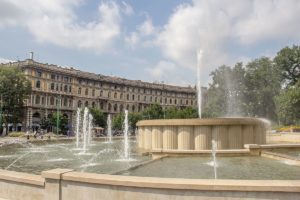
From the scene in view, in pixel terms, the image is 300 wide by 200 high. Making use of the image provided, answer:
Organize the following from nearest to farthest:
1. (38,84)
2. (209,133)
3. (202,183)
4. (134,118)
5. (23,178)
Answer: (202,183), (23,178), (209,133), (38,84), (134,118)

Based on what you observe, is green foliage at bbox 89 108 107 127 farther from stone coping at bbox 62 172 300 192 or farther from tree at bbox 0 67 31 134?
stone coping at bbox 62 172 300 192

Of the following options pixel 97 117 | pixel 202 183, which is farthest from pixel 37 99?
pixel 202 183

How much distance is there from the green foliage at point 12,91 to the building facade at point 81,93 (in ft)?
39.0

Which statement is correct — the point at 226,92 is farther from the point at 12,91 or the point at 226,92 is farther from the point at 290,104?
the point at 12,91

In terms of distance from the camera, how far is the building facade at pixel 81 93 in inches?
3167

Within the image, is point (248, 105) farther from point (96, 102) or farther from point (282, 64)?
point (96, 102)

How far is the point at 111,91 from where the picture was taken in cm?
10019

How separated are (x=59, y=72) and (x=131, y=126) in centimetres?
2186

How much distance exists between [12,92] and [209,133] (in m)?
54.2

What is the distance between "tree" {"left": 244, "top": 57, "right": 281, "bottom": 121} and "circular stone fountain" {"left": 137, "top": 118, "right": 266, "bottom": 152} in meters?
47.6

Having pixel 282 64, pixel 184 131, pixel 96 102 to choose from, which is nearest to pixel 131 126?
pixel 96 102

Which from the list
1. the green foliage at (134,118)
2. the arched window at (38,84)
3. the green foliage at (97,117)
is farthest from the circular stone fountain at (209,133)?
the arched window at (38,84)

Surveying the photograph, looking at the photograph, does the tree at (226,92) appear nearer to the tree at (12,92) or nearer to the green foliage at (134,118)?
the green foliage at (134,118)

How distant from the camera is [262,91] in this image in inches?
2591
